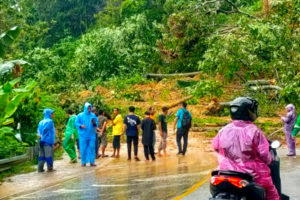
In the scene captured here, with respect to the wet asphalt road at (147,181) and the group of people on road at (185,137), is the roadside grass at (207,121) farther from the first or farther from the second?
the wet asphalt road at (147,181)

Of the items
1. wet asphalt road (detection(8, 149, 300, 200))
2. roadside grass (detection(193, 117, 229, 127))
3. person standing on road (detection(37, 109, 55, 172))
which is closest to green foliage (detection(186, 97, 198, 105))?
roadside grass (detection(193, 117, 229, 127))

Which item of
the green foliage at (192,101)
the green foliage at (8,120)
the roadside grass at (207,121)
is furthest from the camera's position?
the green foliage at (192,101)

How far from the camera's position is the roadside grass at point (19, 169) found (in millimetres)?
15840

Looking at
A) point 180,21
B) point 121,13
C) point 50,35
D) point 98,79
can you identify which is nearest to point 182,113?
point 180,21

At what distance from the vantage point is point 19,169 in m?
16.8

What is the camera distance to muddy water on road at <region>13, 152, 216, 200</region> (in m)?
11.9

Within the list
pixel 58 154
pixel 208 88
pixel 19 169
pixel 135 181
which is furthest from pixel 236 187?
pixel 208 88

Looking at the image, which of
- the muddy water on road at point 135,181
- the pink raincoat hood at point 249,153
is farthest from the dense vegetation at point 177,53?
the pink raincoat hood at point 249,153

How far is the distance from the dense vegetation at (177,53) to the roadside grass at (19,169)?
116 cm

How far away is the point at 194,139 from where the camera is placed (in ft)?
80.3

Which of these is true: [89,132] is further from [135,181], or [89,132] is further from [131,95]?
[131,95]

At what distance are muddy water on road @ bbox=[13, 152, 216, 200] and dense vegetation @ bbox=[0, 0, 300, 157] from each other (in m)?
3.70

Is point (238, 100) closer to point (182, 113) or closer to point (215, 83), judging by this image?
point (182, 113)

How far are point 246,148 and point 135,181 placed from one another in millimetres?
7422
